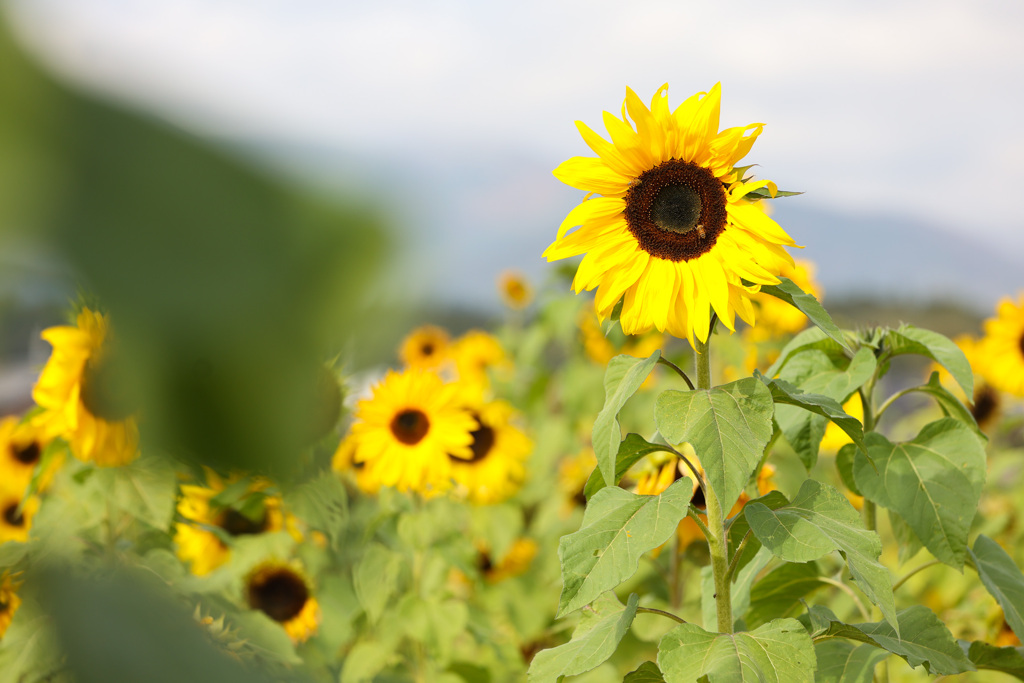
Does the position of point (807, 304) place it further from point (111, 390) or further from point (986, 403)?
point (986, 403)

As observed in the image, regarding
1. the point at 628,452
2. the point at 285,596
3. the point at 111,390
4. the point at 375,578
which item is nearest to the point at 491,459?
the point at 375,578

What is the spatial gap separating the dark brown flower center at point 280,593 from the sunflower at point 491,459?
687 mm

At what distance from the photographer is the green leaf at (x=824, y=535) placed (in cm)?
104

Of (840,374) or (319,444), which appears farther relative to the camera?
(840,374)

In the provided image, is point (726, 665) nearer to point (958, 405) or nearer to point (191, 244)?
point (958, 405)

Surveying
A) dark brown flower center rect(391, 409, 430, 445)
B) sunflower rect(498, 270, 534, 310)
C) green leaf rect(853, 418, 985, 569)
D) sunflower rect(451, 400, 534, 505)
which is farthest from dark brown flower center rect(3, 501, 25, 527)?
sunflower rect(498, 270, 534, 310)

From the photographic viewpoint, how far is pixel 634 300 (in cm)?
124

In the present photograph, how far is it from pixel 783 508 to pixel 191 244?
1091 millimetres

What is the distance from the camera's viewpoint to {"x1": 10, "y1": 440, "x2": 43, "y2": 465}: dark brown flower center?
2.83m

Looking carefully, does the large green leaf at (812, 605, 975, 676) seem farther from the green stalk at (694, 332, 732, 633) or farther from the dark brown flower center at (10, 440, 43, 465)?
the dark brown flower center at (10, 440, 43, 465)

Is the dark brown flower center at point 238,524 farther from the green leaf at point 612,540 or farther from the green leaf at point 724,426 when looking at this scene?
the green leaf at point 724,426

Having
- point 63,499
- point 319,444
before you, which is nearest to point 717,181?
point 319,444

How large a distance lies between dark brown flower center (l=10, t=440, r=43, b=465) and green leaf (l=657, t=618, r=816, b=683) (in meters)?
2.56

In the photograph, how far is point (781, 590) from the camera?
4.83 ft
